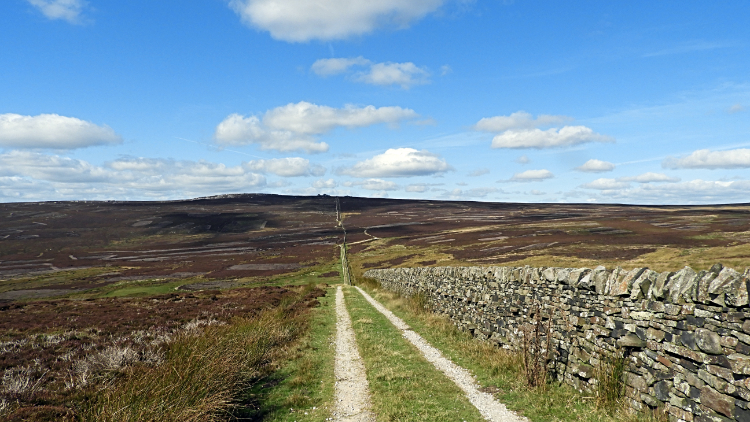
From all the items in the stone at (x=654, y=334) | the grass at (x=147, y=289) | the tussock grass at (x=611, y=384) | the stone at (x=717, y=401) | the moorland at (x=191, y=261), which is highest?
the stone at (x=654, y=334)

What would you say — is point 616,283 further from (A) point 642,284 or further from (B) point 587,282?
(B) point 587,282

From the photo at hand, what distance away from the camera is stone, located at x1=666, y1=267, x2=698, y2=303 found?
253 inches

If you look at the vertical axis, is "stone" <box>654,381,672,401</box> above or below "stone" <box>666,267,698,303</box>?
below

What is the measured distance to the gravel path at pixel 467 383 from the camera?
7.95 meters

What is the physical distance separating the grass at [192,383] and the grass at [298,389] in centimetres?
40

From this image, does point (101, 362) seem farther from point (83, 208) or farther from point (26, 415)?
point (83, 208)

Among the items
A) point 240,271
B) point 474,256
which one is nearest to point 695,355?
point 474,256

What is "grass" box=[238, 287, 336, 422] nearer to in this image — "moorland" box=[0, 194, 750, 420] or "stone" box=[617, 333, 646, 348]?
"moorland" box=[0, 194, 750, 420]

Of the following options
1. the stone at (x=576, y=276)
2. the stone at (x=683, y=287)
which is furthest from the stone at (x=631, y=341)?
the stone at (x=576, y=276)

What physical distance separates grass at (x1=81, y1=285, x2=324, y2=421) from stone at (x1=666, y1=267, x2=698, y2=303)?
7907mm

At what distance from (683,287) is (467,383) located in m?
5.24

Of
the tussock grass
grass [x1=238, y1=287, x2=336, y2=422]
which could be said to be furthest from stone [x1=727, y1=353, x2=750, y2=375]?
grass [x1=238, y1=287, x2=336, y2=422]

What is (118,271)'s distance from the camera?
73.1 metres

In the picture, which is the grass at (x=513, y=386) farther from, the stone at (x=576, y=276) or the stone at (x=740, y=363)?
the stone at (x=576, y=276)
